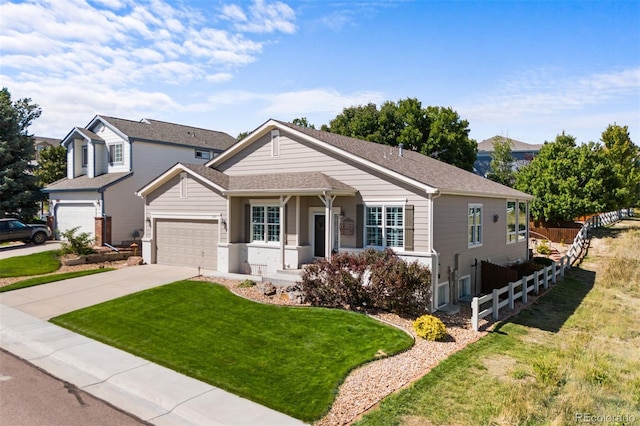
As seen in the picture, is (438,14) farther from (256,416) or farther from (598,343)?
(256,416)

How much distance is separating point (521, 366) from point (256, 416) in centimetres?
655

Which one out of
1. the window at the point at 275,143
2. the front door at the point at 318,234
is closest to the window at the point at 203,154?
the window at the point at 275,143

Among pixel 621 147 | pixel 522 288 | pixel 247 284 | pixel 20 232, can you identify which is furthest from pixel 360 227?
pixel 621 147

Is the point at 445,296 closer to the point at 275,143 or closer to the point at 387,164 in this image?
the point at 387,164

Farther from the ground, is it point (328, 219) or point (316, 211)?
point (316, 211)

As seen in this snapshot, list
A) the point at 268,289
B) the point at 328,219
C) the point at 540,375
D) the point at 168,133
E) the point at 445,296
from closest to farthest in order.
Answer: the point at 540,375
the point at 268,289
the point at 445,296
the point at 328,219
the point at 168,133

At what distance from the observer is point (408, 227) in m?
14.7

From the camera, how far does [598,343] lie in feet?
41.3

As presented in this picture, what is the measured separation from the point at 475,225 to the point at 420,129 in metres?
24.5

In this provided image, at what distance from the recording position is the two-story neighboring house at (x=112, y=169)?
25.9 metres

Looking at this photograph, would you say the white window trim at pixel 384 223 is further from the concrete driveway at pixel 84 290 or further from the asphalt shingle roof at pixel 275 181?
the concrete driveway at pixel 84 290

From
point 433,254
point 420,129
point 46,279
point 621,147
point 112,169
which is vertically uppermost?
point 420,129

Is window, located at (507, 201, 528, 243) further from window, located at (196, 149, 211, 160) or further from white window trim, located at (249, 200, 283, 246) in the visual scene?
window, located at (196, 149, 211, 160)

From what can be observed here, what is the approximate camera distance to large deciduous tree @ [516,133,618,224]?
108ft
